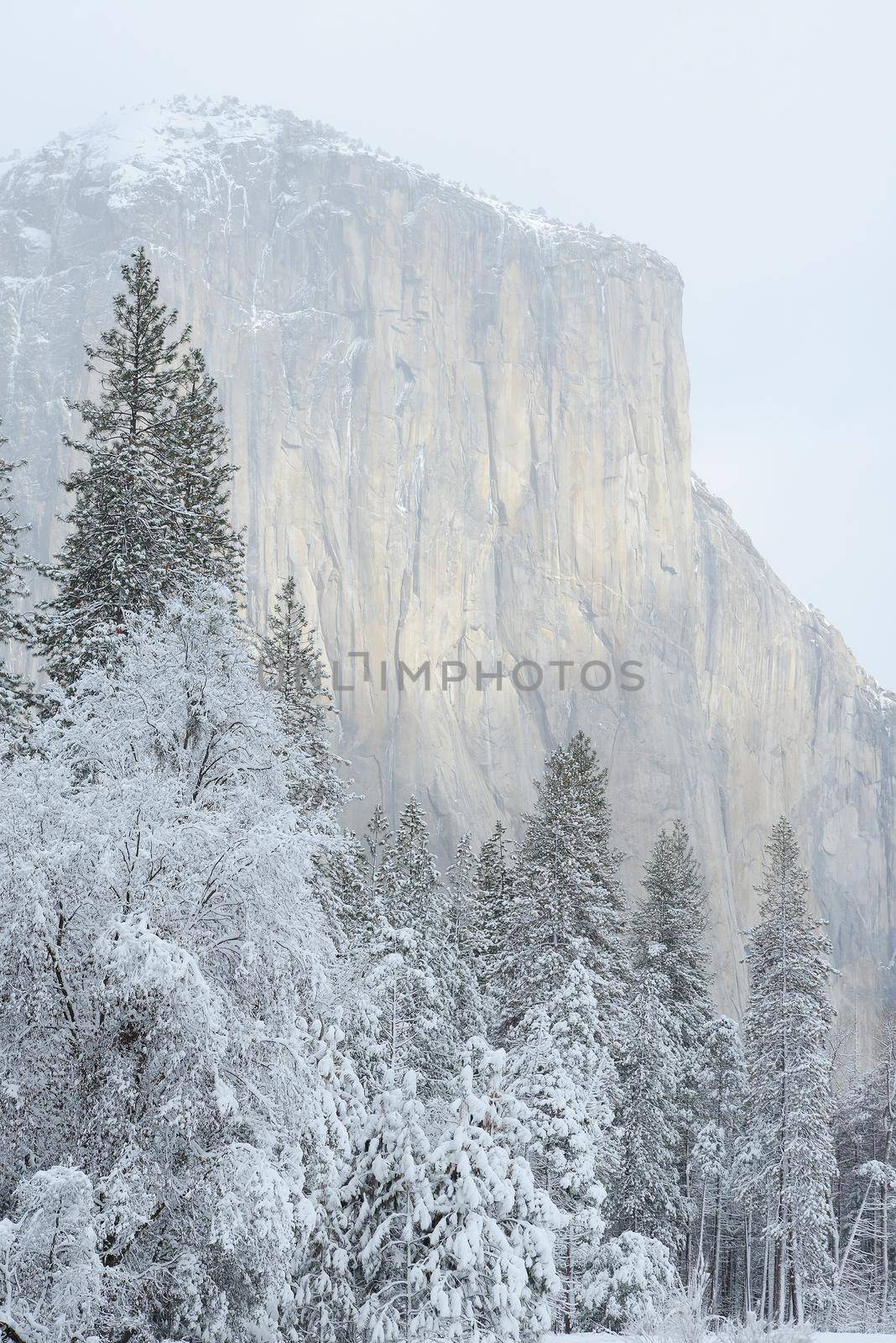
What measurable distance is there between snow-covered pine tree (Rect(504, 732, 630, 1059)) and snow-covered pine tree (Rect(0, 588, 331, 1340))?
13790 mm

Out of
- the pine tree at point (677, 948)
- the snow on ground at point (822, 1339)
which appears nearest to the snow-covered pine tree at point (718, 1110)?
the pine tree at point (677, 948)

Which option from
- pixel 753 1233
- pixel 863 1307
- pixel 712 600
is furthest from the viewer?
pixel 712 600

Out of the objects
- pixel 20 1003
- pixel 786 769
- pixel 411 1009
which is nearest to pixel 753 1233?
pixel 411 1009

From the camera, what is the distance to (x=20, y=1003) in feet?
31.3

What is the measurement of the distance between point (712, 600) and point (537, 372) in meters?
25.1

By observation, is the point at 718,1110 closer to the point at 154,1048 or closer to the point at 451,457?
the point at 154,1048

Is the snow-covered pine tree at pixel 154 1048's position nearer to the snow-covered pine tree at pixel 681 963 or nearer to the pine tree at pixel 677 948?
the snow-covered pine tree at pixel 681 963

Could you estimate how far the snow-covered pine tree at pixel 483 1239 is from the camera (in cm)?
974

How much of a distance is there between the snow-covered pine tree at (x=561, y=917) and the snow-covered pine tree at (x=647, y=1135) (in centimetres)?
96

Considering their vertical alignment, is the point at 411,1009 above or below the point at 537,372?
below

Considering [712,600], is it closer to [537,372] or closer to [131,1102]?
[537,372]

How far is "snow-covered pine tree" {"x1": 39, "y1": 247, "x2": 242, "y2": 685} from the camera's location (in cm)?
1925

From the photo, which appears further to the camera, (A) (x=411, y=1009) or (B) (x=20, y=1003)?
(A) (x=411, y=1009)

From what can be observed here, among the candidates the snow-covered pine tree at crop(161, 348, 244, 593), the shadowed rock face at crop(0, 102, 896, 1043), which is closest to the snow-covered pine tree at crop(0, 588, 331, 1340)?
the snow-covered pine tree at crop(161, 348, 244, 593)
